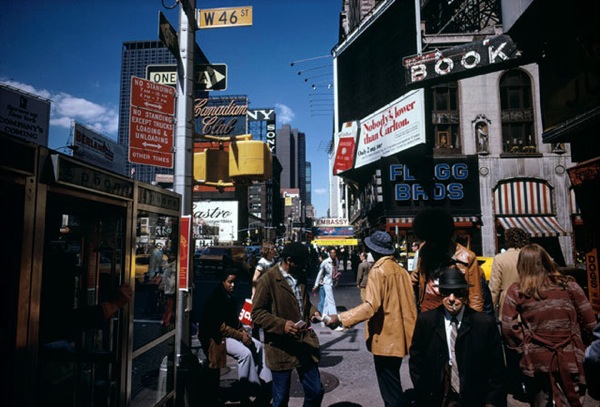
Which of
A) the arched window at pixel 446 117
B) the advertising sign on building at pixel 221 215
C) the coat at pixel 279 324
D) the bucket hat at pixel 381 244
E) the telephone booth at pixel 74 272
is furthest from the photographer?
the advertising sign on building at pixel 221 215

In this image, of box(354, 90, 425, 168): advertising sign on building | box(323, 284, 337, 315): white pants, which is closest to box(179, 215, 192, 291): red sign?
box(323, 284, 337, 315): white pants

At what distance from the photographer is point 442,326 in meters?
2.75

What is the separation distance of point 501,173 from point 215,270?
2003cm

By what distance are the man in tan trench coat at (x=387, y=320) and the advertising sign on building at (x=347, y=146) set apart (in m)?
26.6

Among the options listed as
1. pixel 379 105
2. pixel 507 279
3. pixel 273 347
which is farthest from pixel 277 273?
pixel 379 105

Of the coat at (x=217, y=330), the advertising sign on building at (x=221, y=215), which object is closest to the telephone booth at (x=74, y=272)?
the coat at (x=217, y=330)

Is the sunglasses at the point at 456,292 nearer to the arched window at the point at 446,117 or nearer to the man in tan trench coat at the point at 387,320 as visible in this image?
the man in tan trench coat at the point at 387,320

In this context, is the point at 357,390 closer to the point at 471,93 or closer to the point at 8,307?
the point at 8,307

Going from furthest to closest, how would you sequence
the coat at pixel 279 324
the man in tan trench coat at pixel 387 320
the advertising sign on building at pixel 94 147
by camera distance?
1. the advertising sign on building at pixel 94 147
2. the coat at pixel 279 324
3. the man in tan trench coat at pixel 387 320

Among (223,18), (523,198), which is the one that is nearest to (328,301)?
(223,18)

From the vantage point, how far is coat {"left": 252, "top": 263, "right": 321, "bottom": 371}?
352cm

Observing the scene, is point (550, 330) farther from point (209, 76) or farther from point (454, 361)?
point (209, 76)

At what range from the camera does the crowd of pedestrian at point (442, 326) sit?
2.68 metres

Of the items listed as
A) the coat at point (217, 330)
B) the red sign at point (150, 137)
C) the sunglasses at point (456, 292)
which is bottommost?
the coat at point (217, 330)
